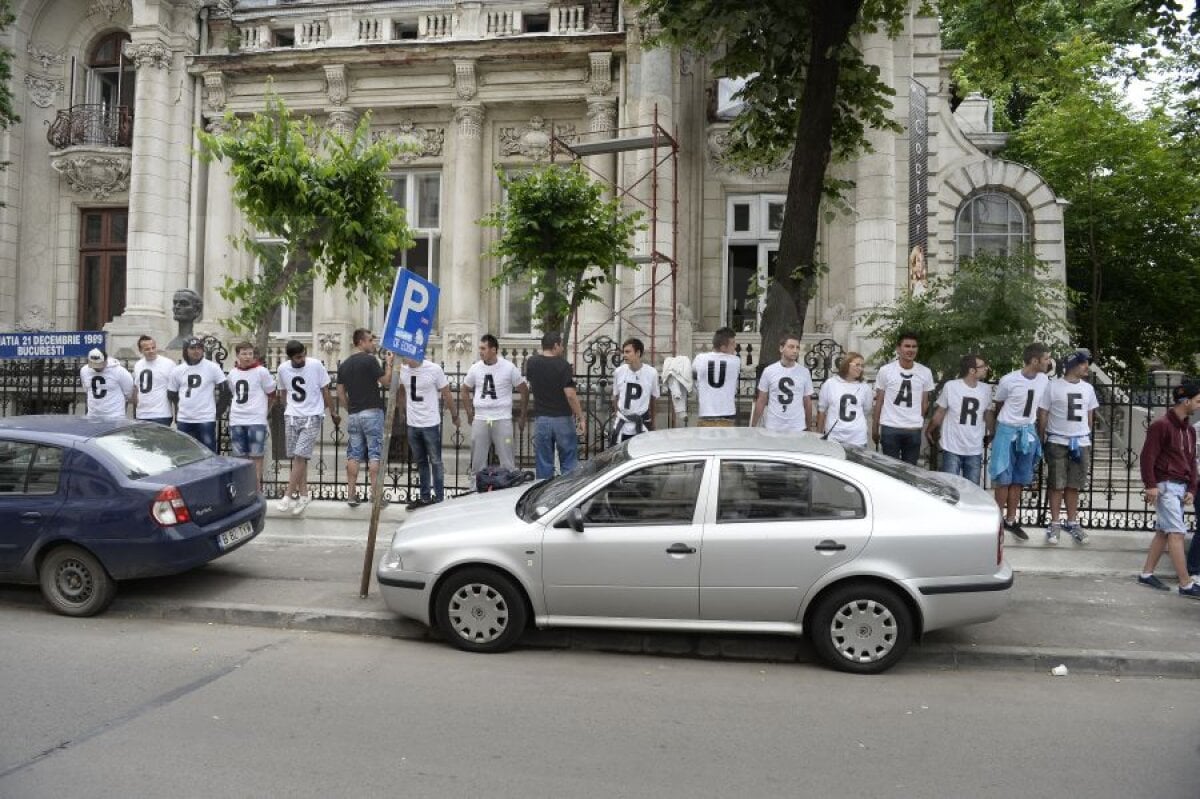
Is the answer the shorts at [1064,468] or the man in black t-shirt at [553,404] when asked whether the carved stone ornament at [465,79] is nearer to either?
the man in black t-shirt at [553,404]

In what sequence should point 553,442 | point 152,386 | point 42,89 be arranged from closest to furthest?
point 553,442 < point 152,386 < point 42,89

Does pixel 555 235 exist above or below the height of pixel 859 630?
above

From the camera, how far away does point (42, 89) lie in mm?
19578

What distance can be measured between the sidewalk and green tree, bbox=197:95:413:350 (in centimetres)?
363

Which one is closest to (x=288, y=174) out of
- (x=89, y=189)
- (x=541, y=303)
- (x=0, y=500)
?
(x=541, y=303)

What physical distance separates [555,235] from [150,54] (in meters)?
10.5

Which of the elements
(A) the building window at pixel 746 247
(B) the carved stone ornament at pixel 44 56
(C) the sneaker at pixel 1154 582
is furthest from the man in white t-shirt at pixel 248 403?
(B) the carved stone ornament at pixel 44 56

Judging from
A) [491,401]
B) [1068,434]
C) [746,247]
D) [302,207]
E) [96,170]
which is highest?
[96,170]

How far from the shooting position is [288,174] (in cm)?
1059

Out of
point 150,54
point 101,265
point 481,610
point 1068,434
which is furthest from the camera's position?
point 101,265

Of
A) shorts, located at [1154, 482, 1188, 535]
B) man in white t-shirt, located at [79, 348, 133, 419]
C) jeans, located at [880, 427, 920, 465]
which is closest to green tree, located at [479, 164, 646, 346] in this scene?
man in white t-shirt, located at [79, 348, 133, 419]

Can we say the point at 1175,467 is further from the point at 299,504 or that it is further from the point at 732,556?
the point at 299,504

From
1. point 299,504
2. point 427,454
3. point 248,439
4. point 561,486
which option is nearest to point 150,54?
point 248,439

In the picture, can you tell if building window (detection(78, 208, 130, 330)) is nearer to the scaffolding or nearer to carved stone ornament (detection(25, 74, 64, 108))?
carved stone ornament (detection(25, 74, 64, 108))
